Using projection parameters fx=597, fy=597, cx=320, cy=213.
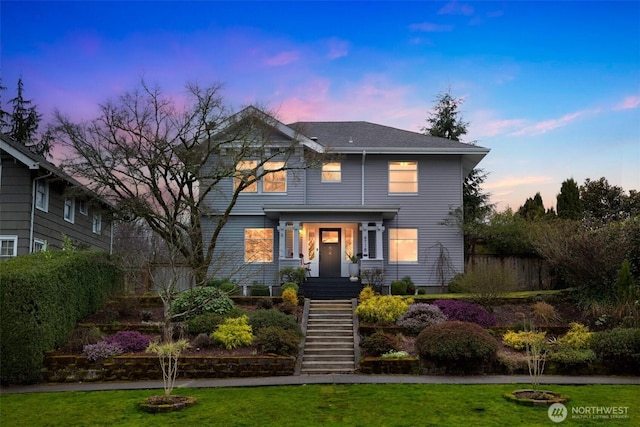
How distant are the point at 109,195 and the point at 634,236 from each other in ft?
58.7

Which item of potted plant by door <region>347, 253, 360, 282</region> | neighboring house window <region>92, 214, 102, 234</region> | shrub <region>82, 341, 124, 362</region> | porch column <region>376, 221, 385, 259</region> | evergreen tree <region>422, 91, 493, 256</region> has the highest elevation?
evergreen tree <region>422, 91, 493, 256</region>

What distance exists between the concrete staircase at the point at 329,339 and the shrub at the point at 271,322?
62 centimetres

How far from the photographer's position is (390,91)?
22531 mm

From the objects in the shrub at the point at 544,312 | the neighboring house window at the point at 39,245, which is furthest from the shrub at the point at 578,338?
the neighboring house window at the point at 39,245

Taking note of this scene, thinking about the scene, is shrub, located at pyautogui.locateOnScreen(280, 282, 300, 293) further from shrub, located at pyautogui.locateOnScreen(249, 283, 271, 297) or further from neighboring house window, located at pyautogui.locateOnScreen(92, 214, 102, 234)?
neighboring house window, located at pyautogui.locateOnScreen(92, 214, 102, 234)

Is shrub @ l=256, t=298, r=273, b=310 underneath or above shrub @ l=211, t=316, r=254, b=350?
above

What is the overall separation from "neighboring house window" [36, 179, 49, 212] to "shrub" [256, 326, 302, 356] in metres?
10.6

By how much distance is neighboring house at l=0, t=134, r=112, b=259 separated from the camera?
19672mm

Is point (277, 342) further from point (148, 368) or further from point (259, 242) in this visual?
point (259, 242)

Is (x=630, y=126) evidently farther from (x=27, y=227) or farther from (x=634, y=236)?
(x=27, y=227)

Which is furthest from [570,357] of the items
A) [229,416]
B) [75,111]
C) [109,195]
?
[75,111]

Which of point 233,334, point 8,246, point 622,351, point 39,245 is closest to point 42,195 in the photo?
point 39,245

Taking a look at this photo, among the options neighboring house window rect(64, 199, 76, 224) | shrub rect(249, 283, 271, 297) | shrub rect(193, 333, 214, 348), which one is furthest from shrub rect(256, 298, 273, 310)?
neighboring house window rect(64, 199, 76, 224)

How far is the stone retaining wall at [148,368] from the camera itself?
1370 centimetres
